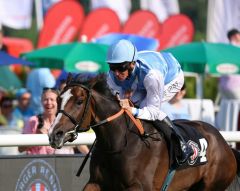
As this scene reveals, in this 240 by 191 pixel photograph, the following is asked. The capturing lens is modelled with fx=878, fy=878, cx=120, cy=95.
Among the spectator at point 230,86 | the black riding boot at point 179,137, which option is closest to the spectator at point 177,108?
the spectator at point 230,86

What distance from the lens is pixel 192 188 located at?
24.6ft

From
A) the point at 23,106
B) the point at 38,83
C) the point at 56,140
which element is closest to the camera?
the point at 56,140

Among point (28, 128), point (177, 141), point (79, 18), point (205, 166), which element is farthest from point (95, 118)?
point (79, 18)

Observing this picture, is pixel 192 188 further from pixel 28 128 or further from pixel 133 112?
pixel 28 128

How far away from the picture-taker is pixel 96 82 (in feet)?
21.3

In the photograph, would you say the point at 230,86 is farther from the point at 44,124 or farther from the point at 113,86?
the point at 113,86

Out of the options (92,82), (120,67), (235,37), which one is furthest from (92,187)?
(235,37)

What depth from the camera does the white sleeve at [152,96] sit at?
21.7 ft

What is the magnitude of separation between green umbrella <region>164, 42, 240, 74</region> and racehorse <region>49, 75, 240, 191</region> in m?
4.56

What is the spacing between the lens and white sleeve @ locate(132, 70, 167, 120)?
6.61 m

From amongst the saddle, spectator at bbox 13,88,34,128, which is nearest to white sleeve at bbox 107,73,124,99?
the saddle

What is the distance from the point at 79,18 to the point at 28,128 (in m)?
7.91

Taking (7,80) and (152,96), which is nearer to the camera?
(152,96)

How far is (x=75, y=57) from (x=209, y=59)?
1888 mm
